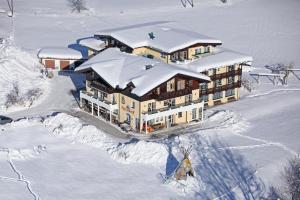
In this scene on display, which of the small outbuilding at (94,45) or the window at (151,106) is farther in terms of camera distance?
the small outbuilding at (94,45)

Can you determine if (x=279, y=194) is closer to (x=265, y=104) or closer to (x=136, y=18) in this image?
(x=265, y=104)

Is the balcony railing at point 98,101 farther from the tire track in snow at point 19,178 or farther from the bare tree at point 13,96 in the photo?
the tire track in snow at point 19,178

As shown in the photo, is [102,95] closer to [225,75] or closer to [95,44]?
[95,44]

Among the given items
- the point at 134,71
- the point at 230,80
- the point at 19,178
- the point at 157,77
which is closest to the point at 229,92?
the point at 230,80

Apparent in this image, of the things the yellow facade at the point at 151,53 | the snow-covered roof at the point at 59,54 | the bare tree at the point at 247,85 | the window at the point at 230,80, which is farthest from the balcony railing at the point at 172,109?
the snow-covered roof at the point at 59,54

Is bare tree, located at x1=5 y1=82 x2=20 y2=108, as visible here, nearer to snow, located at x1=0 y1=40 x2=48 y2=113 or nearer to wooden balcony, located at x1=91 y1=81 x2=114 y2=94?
snow, located at x1=0 y1=40 x2=48 y2=113
